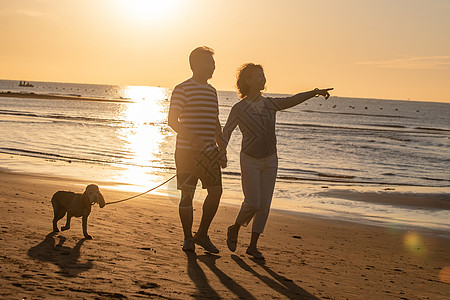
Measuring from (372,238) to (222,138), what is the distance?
3.65m

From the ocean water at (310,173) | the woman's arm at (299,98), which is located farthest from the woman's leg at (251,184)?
the woman's arm at (299,98)

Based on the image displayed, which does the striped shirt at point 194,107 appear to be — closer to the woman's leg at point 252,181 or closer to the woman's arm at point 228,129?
the woman's arm at point 228,129

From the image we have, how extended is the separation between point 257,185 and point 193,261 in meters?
1.06

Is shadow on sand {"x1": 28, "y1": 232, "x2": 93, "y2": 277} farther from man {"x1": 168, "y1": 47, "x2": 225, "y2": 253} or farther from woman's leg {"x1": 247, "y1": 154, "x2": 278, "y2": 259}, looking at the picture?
woman's leg {"x1": 247, "y1": 154, "x2": 278, "y2": 259}

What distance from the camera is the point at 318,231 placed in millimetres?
8531

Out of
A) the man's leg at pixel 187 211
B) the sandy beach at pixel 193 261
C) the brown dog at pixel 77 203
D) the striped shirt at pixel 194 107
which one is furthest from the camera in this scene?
the brown dog at pixel 77 203

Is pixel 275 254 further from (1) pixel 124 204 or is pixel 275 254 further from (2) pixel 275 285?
(1) pixel 124 204

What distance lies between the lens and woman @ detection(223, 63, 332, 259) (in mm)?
5797

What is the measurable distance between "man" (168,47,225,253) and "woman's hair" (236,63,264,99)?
418 millimetres

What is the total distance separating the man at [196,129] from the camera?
557 centimetres

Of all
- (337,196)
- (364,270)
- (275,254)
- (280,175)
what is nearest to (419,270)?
(364,270)

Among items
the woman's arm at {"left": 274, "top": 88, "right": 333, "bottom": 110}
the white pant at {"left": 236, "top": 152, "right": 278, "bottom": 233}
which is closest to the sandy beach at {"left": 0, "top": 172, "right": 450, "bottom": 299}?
the white pant at {"left": 236, "top": 152, "right": 278, "bottom": 233}

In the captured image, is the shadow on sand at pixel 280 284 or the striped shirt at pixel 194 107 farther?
the striped shirt at pixel 194 107

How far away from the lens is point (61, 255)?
5195 mm
